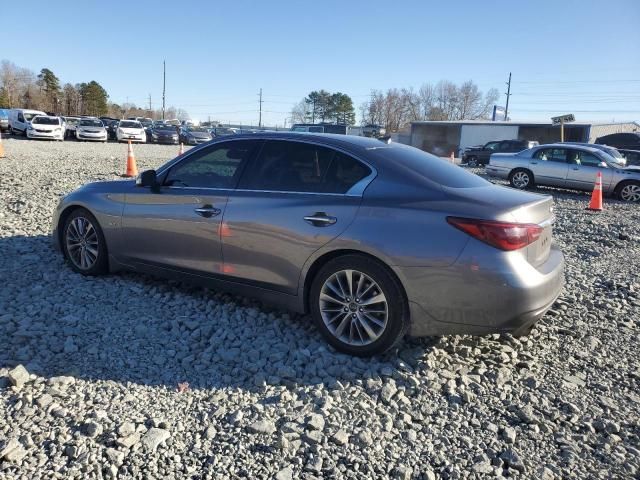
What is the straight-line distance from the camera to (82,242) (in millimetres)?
5027

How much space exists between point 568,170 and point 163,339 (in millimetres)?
13820

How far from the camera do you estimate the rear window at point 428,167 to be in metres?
3.71

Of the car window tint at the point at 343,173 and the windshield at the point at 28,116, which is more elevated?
the windshield at the point at 28,116

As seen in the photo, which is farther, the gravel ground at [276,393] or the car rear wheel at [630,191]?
the car rear wheel at [630,191]

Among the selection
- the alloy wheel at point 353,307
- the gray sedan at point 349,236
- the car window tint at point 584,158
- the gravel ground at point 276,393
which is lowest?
the gravel ground at point 276,393

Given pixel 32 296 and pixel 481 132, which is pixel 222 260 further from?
pixel 481 132

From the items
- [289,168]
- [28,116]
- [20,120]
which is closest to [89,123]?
[28,116]

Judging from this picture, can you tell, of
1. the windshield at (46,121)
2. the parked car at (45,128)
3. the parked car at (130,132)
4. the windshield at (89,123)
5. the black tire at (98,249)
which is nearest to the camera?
the black tire at (98,249)

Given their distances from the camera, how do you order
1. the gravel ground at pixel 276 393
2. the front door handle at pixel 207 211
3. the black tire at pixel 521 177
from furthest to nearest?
the black tire at pixel 521 177
the front door handle at pixel 207 211
the gravel ground at pixel 276 393

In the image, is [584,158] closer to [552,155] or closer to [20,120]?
[552,155]

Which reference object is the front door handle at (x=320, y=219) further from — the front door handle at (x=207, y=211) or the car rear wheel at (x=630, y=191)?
the car rear wheel at (x=630, y=191)

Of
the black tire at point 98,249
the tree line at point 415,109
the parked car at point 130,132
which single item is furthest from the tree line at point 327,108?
the black tire at point 98,249

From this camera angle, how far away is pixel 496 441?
2.78 m

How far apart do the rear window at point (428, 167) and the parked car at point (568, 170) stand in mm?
11656
